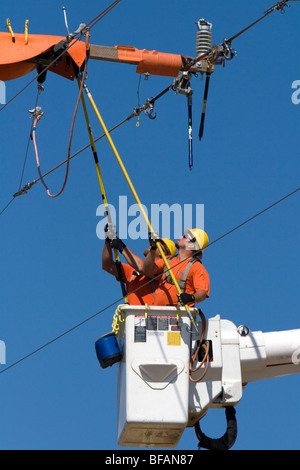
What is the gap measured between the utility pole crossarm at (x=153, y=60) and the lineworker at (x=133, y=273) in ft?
7.27

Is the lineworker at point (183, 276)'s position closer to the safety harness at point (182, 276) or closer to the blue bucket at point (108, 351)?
the safety harness at point (182, 276)

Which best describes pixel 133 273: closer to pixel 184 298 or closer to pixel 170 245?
pixel 170 245

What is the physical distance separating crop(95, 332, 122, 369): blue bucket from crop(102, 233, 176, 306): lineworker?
549 millimetres

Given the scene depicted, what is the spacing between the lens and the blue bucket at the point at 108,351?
2247 centimetres

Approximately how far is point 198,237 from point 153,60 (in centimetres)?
235

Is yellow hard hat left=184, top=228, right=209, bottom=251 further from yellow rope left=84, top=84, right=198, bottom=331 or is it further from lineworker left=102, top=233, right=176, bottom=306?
yellow rope left=84, top=84, right=198, bottom=331

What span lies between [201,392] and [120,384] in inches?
42.0

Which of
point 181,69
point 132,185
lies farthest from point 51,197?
point 181,69

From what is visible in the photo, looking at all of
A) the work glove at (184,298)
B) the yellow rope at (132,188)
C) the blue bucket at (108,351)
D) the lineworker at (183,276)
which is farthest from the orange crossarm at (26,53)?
the blue bucket at (108,351)

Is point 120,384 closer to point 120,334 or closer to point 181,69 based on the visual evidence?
point 120,334

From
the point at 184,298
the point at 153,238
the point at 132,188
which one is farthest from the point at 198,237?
the point at 184,298

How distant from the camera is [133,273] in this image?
76.1 ft

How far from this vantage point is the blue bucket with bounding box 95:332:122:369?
22469mm

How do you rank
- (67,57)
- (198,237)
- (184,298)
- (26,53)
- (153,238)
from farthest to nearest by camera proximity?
(198,237) → (67,57) → (26,53) → (153,238) → (184,298)
